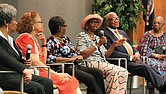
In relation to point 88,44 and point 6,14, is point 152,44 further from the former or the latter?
point 6,14

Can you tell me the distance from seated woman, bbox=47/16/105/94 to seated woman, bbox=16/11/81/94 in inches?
12.8

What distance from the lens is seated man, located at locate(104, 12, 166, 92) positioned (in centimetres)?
627

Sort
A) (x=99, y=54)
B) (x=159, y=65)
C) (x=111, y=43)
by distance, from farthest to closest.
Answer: (x=159, y=65), (x=111, y=43), (x=99, y=54)

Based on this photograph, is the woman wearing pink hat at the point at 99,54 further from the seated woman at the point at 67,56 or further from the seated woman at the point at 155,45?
the seated woman at the point at 155,45

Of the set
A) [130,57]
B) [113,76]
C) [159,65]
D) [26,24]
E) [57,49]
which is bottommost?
[113,76]

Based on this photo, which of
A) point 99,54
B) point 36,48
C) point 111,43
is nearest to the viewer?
point 36,48

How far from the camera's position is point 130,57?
635 cm

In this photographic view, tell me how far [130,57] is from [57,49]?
4.48ft

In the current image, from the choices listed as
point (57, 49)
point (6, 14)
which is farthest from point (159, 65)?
point (6, 14)

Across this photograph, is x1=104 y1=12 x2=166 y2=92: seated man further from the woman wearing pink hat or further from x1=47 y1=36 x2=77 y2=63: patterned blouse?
x1=47 y1=36 x2=77 y2=63: patterned blouse

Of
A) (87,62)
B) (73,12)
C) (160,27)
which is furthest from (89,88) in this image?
(73,12)

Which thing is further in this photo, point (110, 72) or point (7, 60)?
point (110, 72)

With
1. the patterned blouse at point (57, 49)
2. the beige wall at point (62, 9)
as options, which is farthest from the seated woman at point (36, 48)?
the beige wall at point (62, 9)

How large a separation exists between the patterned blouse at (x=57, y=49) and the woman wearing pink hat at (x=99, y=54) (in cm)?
29
